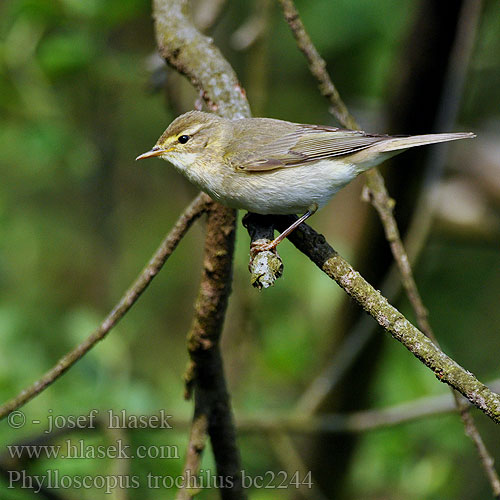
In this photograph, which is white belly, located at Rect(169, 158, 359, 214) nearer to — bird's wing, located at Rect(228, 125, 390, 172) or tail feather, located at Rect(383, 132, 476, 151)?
bird's wing, located at Rect(228, 125, 390, 172)

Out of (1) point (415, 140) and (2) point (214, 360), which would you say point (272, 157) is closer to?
(1) point (415, 140)

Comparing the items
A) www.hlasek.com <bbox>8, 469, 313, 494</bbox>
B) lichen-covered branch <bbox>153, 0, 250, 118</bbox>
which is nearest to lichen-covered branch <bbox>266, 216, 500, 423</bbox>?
lichen-covered branch <bbox>153, 0, 250, 118</bbox>

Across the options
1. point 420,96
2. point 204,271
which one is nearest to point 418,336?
point 204,271

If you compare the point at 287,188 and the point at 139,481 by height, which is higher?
the point at 287,188

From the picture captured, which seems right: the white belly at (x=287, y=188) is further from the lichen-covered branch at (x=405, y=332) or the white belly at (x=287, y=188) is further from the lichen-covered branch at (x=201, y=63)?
the lichen-covered branch at (x=405, y=332)

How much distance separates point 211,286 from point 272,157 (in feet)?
2.23

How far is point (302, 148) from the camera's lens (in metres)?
2.90

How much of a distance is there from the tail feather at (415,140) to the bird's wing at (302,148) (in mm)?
42

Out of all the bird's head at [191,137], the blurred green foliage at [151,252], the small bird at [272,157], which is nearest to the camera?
the small bird at [272,157]

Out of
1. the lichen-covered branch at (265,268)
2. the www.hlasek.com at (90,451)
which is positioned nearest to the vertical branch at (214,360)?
the lichen-covered branch at (265,268)

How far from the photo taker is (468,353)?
743 cm

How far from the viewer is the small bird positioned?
2.57 metres

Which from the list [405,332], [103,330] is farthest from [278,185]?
[405,332]

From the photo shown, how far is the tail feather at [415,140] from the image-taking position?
8.54ft
